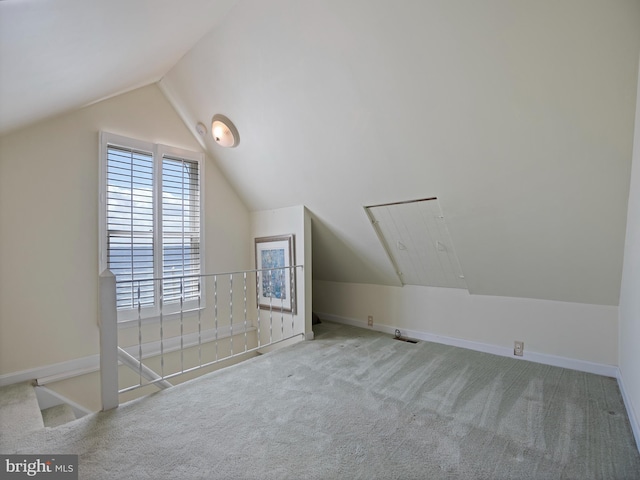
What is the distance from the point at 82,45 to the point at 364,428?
252 centimetres

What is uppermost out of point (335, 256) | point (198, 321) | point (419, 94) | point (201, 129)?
point (201, 129)

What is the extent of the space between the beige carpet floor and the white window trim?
0.97 meters

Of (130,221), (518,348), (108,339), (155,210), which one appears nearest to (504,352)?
(518,348)

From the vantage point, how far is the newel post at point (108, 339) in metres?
1.97

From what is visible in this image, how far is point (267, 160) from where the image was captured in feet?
10.6

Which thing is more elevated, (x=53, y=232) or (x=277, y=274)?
(x=53, y=232)

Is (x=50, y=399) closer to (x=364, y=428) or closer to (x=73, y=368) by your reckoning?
(x=73, y=368)

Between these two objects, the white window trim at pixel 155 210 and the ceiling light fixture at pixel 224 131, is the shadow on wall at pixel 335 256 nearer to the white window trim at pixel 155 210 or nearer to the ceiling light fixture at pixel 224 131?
the ceiling light fixture at pixel 224 131

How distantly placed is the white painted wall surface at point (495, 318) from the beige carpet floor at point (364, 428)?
23cm

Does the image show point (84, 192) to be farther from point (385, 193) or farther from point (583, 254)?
point (583, 254)

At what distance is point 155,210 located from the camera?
320cm

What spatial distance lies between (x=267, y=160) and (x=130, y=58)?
4.42ft

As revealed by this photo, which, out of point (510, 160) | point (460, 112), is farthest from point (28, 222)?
point (510, 160)

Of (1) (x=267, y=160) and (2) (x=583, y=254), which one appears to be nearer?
(2) (x=583, y=254)
